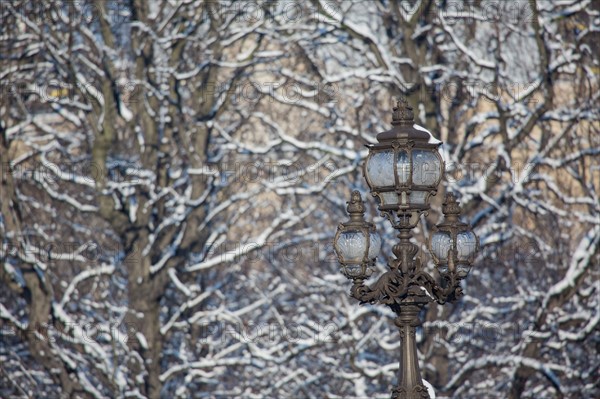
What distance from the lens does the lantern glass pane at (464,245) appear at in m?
8.30

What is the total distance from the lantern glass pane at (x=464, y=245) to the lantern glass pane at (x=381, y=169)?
2.27 feet

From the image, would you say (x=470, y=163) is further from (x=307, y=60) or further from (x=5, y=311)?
(x=5, y=311)

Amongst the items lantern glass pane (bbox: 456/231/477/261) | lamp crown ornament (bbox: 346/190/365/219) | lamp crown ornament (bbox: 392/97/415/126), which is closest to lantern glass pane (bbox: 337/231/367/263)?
lamp crown ornament (bbox: 346/190/365/219)

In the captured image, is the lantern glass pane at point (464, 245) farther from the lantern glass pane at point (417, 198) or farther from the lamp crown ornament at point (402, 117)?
the lamp crown ornament at point (402, 117)

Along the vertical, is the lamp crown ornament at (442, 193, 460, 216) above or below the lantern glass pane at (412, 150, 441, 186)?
below

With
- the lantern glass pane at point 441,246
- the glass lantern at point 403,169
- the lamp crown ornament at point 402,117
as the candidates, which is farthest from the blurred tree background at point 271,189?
the glass lantern at point 403,169

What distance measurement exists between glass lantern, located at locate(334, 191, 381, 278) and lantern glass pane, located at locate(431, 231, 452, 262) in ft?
1.52

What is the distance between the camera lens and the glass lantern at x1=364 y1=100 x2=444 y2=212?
313 inches

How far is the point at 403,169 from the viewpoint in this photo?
26.1 feet

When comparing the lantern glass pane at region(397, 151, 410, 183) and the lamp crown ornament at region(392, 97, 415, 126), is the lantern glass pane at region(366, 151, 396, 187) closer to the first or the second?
the lantern glass pane at region(397, 151, 410, 183)

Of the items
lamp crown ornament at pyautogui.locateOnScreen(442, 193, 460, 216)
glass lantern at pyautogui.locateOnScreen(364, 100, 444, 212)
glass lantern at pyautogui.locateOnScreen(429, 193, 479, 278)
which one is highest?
glass lantern at pyautogui.locateOnScreen(364, 100, 444, 212)

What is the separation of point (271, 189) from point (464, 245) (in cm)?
725

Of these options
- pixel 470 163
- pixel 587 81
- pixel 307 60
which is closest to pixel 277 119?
pixel 307 60

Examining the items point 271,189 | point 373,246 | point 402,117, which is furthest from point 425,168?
point 271,189
